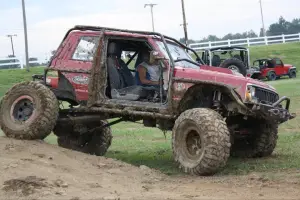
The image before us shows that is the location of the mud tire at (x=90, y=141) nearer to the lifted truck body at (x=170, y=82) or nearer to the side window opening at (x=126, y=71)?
the lifted truck body at (x=170, y=82)

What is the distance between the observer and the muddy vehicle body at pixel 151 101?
816 cm

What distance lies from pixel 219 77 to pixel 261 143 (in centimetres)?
182

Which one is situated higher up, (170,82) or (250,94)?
(170,82)

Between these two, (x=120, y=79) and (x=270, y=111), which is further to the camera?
(x=120, y=79)

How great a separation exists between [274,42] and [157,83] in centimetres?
5575

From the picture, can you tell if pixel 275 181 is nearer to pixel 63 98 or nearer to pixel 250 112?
pixel 250 112

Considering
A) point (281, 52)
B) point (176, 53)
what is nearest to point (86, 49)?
point (176, 53)

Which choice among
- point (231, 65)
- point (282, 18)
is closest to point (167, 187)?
point (231, 65)

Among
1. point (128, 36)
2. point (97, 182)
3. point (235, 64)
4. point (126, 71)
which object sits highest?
point (128, 36)

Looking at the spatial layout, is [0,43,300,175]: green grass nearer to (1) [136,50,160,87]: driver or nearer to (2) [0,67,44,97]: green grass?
(1) [136,50,160,87]: driver

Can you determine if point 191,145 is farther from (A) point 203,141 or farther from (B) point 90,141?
(B) point 90,141

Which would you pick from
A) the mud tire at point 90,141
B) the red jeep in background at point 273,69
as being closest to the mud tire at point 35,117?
the mud tire at point 90,141

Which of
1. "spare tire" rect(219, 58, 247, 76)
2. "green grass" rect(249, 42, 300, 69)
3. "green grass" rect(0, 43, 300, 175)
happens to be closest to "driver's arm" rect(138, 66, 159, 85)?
"green grass" rect(0, 43, 300, 175)

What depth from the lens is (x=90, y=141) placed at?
11.1 meters
